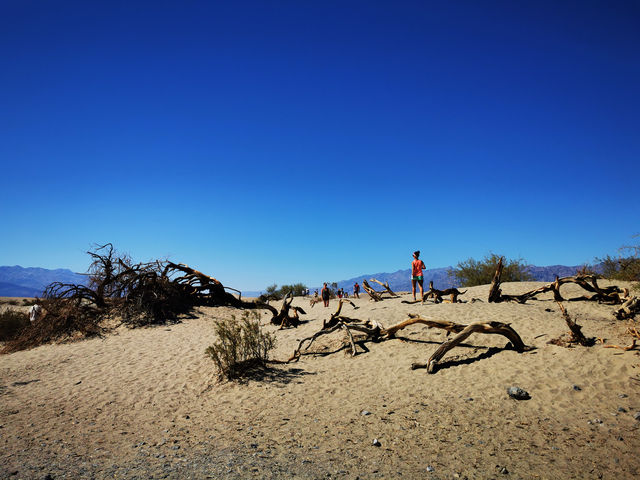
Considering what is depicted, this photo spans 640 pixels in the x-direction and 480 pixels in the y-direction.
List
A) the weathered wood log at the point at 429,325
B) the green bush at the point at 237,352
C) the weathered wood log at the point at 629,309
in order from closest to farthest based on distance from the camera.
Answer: the green bush at the point at 237,352
the weathered wood log at the point at 429,325
the weathered wood log at the point at 629,309

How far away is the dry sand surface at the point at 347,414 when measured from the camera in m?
4.06

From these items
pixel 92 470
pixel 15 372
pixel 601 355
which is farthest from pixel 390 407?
pixel 15 372

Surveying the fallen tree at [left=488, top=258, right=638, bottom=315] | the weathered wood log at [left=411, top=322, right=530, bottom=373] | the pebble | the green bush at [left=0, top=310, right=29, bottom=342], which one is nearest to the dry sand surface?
the pebble

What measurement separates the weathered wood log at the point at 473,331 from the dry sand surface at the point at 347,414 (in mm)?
211

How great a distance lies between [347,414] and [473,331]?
142 inches

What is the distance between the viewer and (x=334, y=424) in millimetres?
5258

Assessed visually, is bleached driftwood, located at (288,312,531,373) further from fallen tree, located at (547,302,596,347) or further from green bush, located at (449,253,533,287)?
green bush, located at (449,253,533,287)

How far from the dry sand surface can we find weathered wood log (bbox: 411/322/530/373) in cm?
21

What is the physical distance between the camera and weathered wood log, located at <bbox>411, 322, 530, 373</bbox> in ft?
24.0

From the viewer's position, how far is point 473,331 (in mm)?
7617

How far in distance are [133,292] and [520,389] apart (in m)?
14.7

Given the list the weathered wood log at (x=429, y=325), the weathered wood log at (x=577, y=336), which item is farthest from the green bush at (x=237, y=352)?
the weathered wood log at (x=577, y=336)

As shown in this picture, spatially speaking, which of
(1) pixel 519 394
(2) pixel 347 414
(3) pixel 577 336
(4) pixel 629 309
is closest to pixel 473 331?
(1) pixel 519 394

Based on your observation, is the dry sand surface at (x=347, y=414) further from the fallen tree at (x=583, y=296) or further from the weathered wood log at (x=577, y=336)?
the fallen tree at (x=583, y=296)
